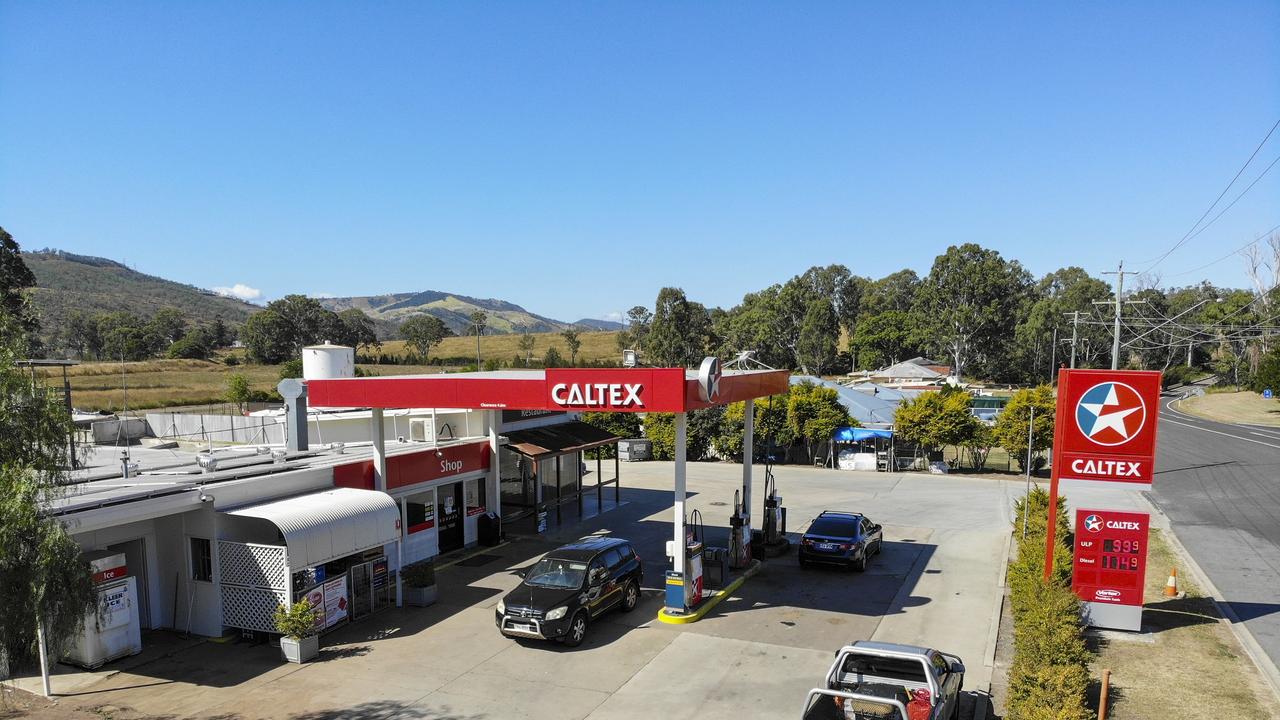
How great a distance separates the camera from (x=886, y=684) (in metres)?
9.50

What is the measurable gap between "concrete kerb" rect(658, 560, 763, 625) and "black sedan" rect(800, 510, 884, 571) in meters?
1.45

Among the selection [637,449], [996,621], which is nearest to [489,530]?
[996,621]

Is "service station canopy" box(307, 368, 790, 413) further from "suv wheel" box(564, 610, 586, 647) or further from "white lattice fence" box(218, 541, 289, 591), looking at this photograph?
"white lattice fence" box(218, 541, 289, 591)

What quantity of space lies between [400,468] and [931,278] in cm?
8526

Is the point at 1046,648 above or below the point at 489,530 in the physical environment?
above

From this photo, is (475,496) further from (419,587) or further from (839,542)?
(839,542)

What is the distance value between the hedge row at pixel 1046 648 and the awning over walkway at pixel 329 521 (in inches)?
459

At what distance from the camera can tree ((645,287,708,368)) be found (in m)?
93.9

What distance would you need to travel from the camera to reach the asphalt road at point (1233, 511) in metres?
16.5

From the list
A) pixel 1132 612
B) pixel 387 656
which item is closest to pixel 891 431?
pixel 1132 612

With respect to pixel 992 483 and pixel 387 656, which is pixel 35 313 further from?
pixel 992 483

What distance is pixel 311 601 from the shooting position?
1383 centimetres

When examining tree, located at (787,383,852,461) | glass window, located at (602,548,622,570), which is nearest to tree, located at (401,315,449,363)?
tree, located at (787,383,852,461)

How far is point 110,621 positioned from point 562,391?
8643mm
